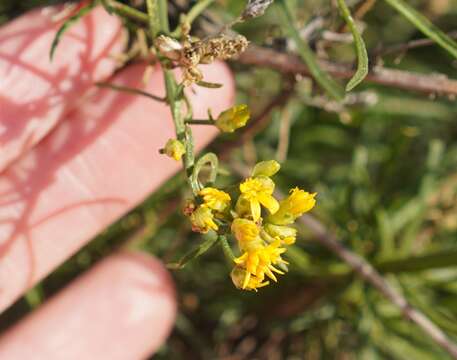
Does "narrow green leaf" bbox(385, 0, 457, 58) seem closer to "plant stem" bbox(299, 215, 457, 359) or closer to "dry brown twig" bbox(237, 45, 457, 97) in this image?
"dry brown twig" bbox(237, 45, 457, 97)

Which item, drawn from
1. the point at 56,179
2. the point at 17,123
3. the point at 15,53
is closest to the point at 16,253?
the point at 56,179

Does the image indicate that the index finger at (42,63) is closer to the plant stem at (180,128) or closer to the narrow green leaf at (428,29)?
the plant stem at (180,128)

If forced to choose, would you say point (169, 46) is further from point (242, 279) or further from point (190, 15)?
point (242, 279)

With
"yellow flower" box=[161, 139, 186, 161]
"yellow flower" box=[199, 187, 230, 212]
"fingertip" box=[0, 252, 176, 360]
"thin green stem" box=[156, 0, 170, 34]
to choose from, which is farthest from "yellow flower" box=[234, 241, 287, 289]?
"fingertip" box=[0, 252, 176, 360]

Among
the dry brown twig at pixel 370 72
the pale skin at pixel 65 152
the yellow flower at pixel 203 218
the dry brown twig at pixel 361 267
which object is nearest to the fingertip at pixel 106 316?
the pale skin at pixel 65 152

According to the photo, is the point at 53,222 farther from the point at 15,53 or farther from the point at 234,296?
the point at 234,296

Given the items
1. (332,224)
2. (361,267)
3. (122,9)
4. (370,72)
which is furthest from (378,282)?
(122,9)
